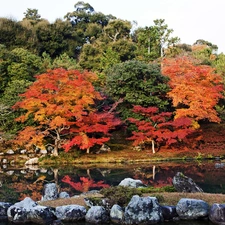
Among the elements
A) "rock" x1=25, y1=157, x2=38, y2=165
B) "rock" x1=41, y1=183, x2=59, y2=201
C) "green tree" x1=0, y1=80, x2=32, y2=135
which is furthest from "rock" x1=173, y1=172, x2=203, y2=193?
"green tree" x1=0, y1=80, x2=32, y2=135

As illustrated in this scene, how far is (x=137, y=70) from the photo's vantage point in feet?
76.9

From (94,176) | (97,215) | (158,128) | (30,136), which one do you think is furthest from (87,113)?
(97,215)

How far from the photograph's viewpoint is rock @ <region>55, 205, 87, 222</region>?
26.4 feet

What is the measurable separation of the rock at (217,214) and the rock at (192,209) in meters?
0.21

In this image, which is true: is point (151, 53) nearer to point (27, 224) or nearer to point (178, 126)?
point (178, 126)

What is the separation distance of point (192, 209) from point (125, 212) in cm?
150

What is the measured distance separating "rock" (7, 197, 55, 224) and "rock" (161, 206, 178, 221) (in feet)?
8.21

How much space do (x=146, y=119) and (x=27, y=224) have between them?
14.9 meters

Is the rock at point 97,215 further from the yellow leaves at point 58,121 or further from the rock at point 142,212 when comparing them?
the yellow leaves at point 58,121

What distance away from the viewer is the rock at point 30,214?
7.91 meters

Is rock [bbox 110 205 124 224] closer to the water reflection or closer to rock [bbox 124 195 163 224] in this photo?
rock [bbox 124 195 163 224]

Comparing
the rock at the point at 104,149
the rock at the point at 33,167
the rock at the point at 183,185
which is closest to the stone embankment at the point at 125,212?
the rock at the point at 183,185

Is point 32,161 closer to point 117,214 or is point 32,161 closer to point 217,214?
point 117,214

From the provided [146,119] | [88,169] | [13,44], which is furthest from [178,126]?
[13,44]
